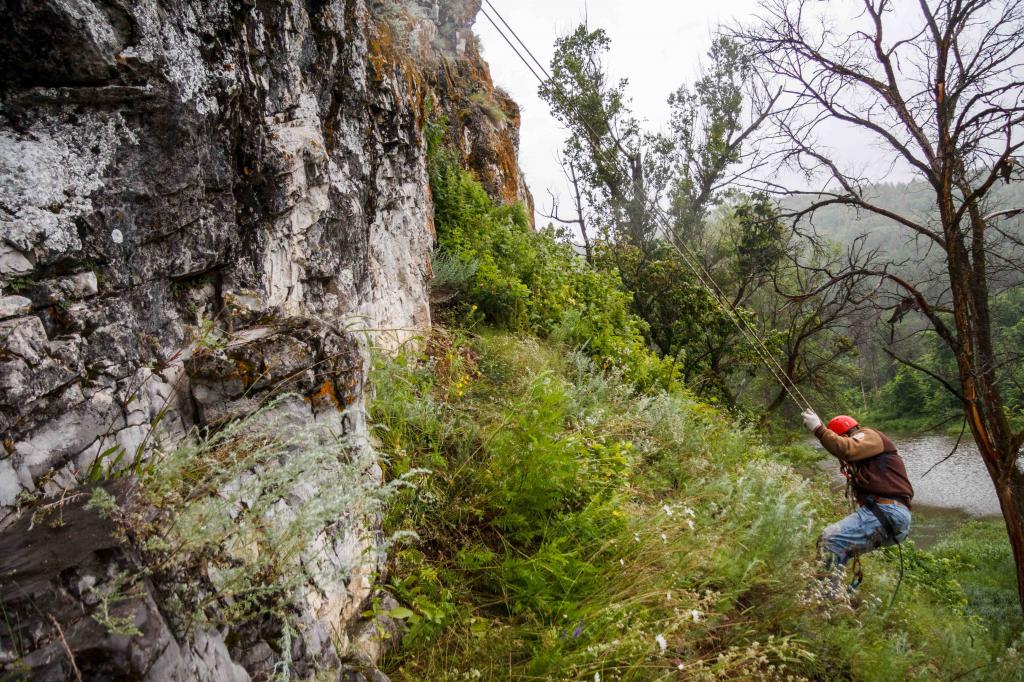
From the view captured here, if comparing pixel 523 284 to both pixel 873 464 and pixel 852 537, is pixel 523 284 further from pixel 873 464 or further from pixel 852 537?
pixel 852 537

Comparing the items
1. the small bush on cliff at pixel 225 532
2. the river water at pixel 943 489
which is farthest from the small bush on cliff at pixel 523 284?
the river water at pixel 943 489

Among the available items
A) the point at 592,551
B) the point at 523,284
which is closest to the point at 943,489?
the point at 523,284

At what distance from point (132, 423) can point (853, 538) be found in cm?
575

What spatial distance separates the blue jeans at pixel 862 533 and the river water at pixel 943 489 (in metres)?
12.7

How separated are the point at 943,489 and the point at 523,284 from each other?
26.5 meters

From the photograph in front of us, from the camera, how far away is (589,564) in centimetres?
292

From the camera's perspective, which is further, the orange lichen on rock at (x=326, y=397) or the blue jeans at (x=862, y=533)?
the blue jeans at (x=862, y=533)

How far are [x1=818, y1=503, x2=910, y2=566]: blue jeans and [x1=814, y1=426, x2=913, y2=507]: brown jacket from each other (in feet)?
0.52

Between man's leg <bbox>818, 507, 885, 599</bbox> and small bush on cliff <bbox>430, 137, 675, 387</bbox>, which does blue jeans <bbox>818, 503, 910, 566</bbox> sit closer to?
man's leg <bbox>818, 507, 885, 599</bbox>

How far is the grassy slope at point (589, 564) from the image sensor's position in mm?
2576

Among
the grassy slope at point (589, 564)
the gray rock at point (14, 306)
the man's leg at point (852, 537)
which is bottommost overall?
the man's leg at point (852, 537)

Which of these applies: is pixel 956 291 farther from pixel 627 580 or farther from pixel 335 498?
pixel 335 498

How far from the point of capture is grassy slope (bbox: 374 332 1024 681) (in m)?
2.58

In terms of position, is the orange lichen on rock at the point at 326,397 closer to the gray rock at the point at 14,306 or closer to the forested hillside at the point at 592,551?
the forested hillside at the point at 592,551
